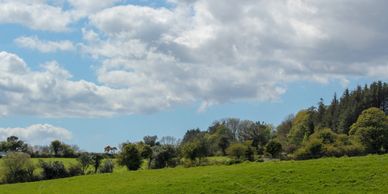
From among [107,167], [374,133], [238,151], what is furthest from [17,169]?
[374,133]

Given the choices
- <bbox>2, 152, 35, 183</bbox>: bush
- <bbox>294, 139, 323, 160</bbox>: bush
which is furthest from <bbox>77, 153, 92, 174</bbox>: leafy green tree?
<bbox>294, 139, 323, 160</bbox>: bush

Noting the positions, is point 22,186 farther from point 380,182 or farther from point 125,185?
point 380,182

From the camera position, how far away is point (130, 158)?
9006 centimetres

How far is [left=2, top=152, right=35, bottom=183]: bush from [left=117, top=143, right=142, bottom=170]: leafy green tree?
14.1 m

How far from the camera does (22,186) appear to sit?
69000 millimetres

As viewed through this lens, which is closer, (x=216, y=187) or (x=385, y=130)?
(x=216, y=187)

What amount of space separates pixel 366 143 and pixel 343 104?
5720 cm

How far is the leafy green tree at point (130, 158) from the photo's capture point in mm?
89812

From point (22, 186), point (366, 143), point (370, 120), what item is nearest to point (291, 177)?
point (22, 186)

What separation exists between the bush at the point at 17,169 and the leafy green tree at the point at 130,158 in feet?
46.2

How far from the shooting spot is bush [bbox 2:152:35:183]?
83875mm

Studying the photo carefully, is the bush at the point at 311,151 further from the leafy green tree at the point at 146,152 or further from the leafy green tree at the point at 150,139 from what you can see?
the leafy green tree at the point at 150,139

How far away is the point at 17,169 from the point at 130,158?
17.7 metres

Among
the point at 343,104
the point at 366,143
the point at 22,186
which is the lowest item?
the point at 22,186
